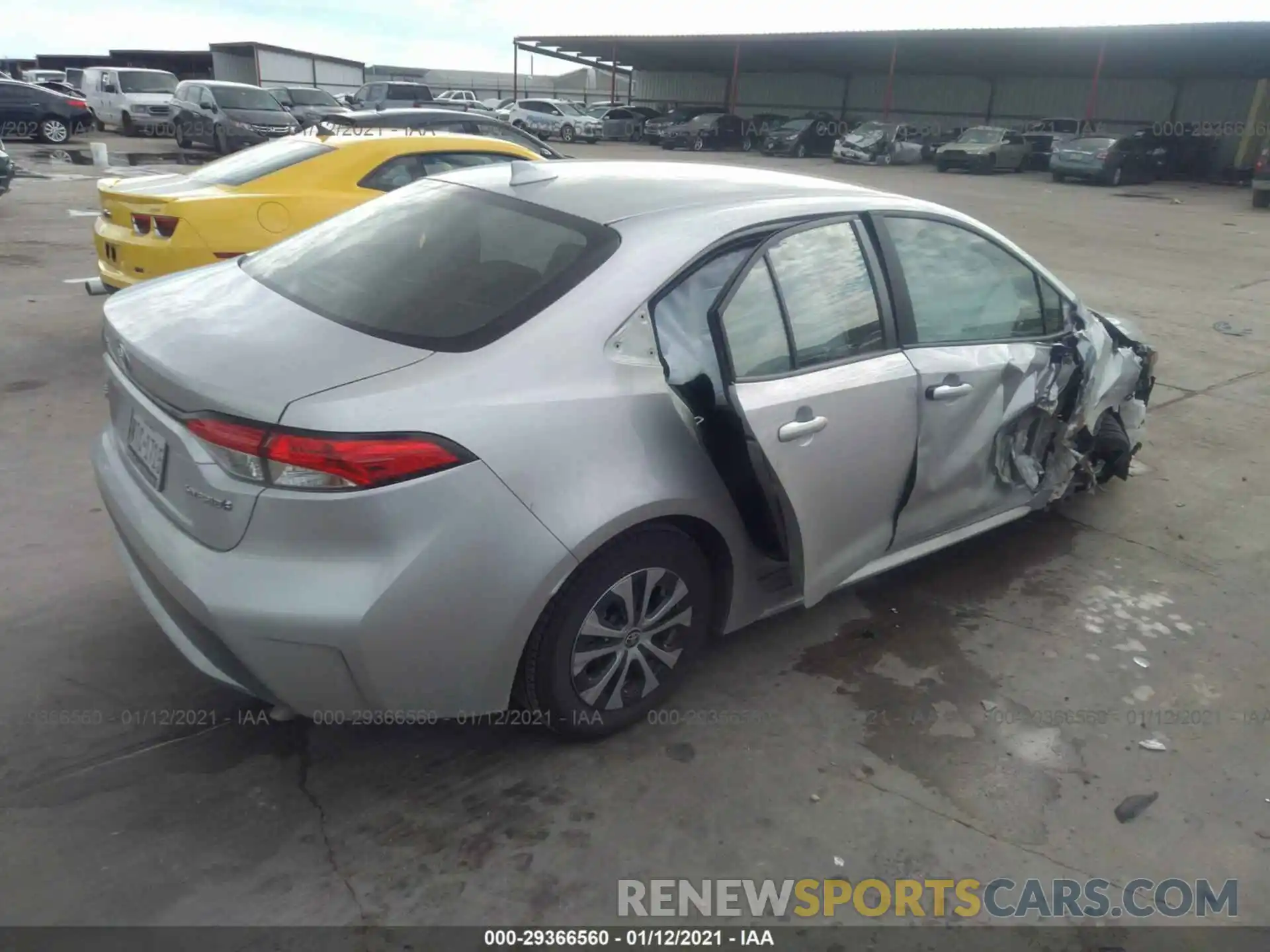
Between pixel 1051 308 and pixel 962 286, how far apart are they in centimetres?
68

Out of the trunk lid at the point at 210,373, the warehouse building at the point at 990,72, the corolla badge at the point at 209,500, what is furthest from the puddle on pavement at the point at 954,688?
the warehouse building at the point at 990,72

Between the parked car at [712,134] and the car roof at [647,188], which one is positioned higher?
the car roof at [647,188]

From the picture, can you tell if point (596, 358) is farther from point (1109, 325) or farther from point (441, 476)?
point (1109, 325)

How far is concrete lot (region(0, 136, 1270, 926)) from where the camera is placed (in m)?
2.39

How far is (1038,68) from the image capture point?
116ft

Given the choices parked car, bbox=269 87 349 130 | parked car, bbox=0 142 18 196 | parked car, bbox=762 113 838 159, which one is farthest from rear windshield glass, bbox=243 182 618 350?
parked car, bbox=762 113 838 159

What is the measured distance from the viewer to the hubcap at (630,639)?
2684 mm

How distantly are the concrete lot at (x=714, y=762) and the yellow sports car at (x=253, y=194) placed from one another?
1840 mm

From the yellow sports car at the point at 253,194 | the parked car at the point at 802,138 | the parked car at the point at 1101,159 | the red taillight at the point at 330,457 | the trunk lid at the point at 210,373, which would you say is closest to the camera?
the red taillight at the point at 330,457

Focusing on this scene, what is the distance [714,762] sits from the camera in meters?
2.85

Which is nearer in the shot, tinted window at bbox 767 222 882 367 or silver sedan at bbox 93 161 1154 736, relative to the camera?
silver sedan at bbox 93 161 1154 736

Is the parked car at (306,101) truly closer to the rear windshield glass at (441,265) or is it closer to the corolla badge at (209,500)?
the rear windshield glass at (441,265)

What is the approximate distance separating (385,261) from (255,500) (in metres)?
1.05

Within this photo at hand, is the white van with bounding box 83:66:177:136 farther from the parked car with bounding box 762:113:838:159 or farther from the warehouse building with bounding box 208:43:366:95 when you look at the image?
the parked car with bounding box 762:113:838:159
